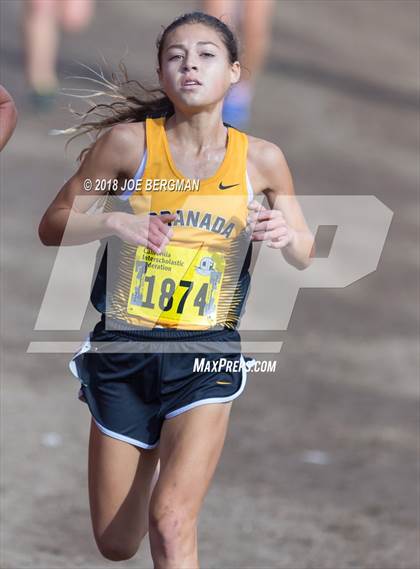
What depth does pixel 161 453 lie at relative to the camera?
162 inches

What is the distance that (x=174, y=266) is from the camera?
4.12 meters

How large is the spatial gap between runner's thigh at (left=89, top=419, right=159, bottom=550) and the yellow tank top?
16.5 inches

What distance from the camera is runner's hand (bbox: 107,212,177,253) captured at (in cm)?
394

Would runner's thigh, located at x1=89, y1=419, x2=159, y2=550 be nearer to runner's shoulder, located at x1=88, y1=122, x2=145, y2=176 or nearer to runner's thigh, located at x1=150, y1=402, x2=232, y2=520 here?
runner's thigh, located at x1=150, y1=402, x2=232, y2=520

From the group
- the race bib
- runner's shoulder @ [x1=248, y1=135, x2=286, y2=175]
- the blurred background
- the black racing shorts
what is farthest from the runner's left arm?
the blurred background

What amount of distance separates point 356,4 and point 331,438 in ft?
41.5

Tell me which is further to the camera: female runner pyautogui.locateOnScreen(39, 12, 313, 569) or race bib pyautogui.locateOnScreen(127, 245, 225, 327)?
race bib pyautogui.locateOnScreen(127, 245, 225, 327)

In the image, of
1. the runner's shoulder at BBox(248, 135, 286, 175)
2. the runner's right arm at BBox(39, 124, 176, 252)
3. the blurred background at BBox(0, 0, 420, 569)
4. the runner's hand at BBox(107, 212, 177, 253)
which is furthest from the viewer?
the blurred background at BBox(0, 0, 420, 569)

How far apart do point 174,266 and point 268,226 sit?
0.35 m

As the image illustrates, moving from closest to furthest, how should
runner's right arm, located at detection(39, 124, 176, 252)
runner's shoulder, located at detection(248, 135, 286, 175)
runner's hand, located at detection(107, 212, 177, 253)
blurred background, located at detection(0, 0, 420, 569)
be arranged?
runner's hand, located at detection(107, 212, 177, 253) < runner's right arm, located at detection(39, 124, 176, 252) < runner's shoulder, located at detection(248, 135, 286, 175) < blurred background, located at detection(0, 0, 420, 569)

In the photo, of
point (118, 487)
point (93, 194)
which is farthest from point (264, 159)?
point (118, 487)

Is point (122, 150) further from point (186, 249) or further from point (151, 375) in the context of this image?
point (151, 375)

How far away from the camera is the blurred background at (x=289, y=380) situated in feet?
17.8

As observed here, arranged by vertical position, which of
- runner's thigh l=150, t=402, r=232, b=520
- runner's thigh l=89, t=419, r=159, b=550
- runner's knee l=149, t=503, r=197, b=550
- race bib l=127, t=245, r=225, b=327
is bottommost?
runner's thigh l=89, t=419, r=159, b=550
